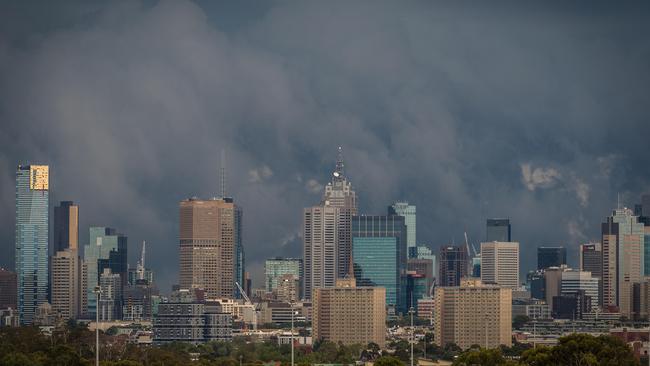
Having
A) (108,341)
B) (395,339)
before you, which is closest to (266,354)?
(108,341)

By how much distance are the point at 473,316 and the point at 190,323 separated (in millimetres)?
28747

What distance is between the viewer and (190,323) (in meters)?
172

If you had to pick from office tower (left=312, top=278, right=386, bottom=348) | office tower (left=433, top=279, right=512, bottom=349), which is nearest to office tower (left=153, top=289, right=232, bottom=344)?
office tower (left=312, top=278, right=386, bottom=348)

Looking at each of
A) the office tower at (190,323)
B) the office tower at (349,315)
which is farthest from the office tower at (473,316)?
the office tower at (190,323)

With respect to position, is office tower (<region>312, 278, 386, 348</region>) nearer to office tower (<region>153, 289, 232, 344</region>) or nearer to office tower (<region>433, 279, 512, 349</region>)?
office tower (<region>433, 279, 512, 349</region>)

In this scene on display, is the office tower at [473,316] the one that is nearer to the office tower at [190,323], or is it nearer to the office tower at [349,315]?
the office tower at [349,315]

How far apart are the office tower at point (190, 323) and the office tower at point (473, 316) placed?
2073 cm

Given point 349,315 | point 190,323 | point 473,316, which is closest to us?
point 473,316

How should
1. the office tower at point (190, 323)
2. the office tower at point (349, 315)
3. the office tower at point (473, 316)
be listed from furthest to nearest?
the office tower at point (190, 323) → the office tower at point (349, 315) → the office tower at point (473, 316)

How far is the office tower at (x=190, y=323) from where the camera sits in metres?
170

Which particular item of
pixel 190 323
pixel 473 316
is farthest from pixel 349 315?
pixel 190 323

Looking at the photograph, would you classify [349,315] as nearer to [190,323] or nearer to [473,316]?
[473,316]

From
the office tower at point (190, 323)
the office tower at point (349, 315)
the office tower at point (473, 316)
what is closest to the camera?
the office tower at point (473, 316)

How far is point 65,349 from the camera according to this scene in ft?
326
